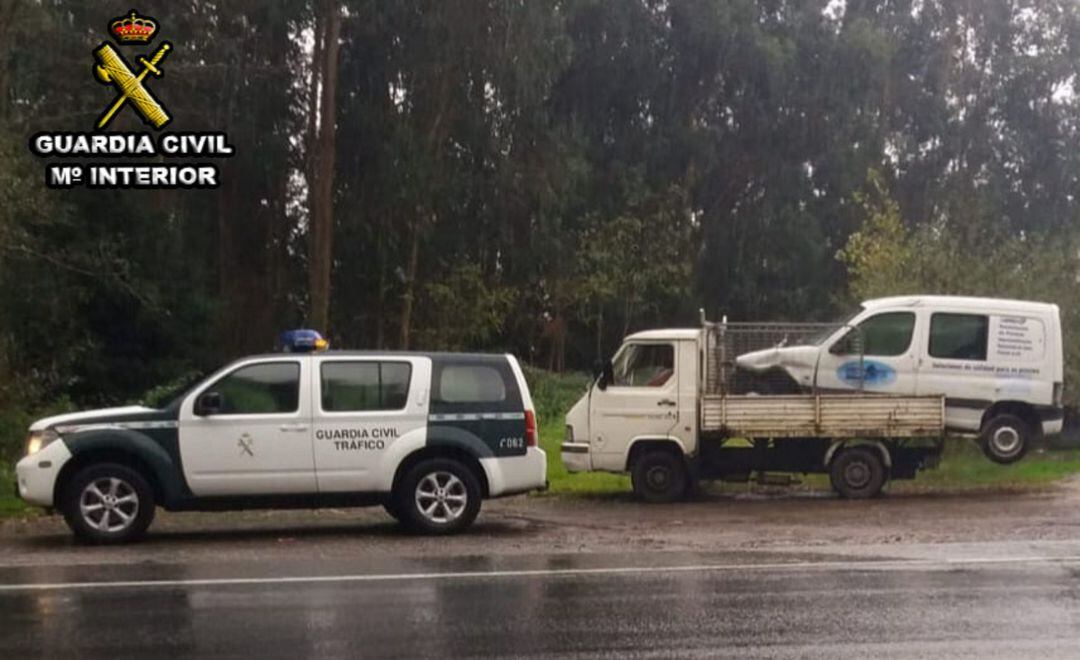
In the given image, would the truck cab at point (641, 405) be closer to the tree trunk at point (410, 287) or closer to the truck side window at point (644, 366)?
the truck side window at point (644, 366)

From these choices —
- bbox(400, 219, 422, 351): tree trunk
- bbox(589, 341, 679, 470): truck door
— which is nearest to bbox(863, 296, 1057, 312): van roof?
bbox(589, 341, 679, 470): truck door

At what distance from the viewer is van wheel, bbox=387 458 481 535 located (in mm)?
14672

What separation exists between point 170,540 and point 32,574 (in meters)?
2.48

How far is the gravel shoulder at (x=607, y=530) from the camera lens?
13.7 m

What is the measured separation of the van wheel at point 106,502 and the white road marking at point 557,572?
231cm

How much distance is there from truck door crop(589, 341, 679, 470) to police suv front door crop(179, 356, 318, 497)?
446cm

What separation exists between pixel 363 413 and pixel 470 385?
3.64ft

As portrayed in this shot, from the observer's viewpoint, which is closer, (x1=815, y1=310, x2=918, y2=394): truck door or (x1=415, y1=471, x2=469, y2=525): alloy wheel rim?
(x1=415, y1=471, x2=469, y2=525): alloy wheel rim

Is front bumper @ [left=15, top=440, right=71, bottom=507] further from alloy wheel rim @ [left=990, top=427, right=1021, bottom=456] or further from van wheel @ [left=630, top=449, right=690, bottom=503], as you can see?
alloy wheel rim @ [left=990, top=427, right=1021, bottom=456]

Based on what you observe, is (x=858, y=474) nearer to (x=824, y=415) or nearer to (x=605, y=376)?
(x=824, y=415)

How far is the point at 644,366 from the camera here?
18.0 metres

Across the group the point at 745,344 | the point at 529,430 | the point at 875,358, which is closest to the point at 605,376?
the point at 745,344

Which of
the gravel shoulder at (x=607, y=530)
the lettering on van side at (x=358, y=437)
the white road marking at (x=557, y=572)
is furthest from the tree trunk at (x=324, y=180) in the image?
the white road marking at (x=557, y=572)

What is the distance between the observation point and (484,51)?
113ft
